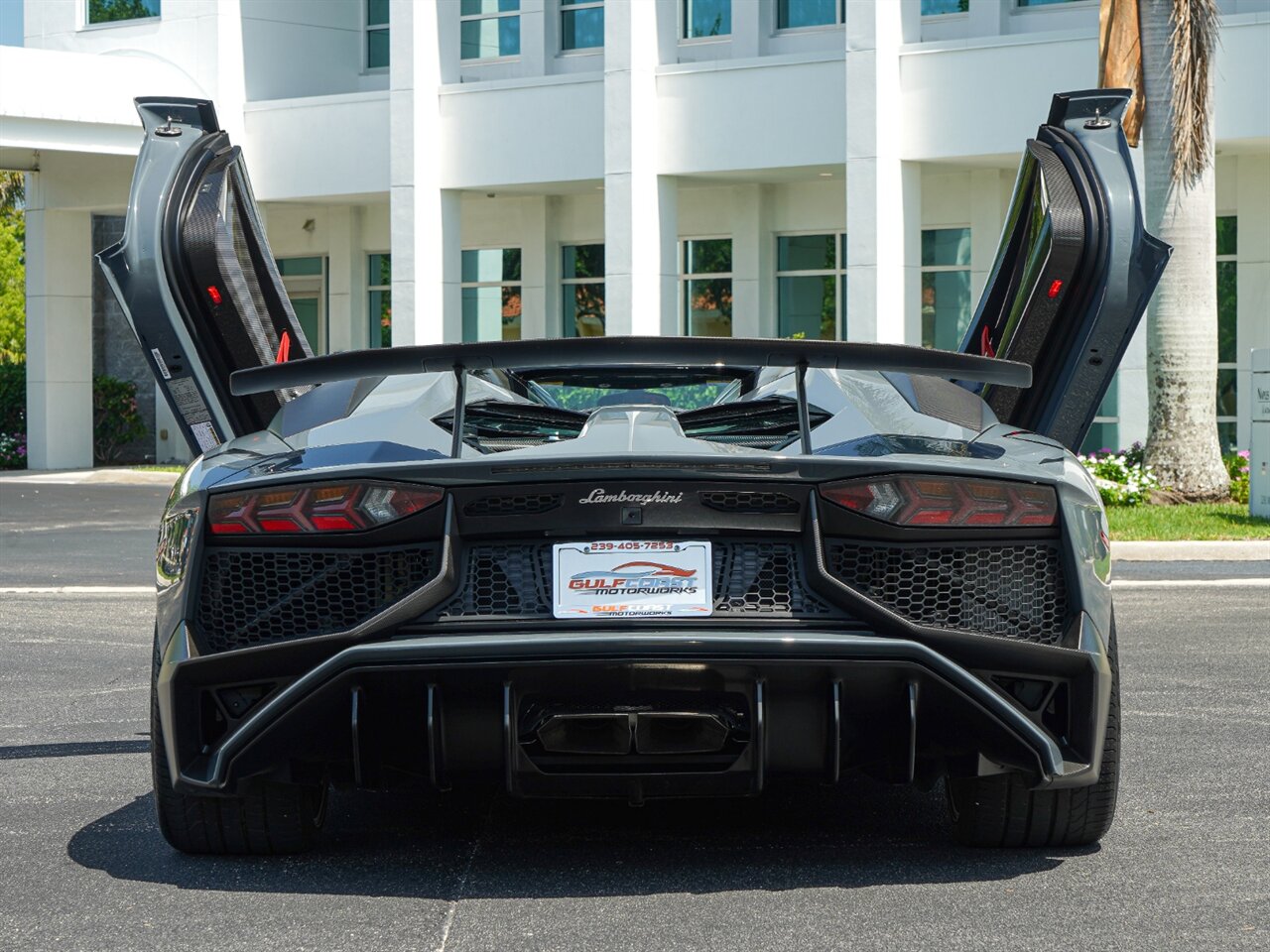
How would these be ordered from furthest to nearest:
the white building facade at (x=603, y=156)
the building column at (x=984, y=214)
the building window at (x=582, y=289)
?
the building window at (x=582, y=289) → the building column at (x=984, y=214) → the white building facade at (x=603, y=156)

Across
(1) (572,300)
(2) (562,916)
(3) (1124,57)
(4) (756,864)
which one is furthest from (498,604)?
(1) (572,300)

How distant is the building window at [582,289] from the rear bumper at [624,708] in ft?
79.1

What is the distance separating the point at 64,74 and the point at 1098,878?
76.5 ft

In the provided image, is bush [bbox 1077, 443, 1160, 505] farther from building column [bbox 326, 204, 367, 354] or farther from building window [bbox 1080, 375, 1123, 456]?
building column [bbox 326, 204, 367, 354]

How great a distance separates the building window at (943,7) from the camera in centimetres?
2356

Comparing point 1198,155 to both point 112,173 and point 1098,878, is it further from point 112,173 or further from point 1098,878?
point 112,173

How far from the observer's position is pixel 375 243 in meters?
29.9

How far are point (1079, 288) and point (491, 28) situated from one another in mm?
22715

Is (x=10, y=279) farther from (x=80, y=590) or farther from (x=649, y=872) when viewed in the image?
(x=649, y=872)

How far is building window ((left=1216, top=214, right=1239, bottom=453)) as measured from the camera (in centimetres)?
2300

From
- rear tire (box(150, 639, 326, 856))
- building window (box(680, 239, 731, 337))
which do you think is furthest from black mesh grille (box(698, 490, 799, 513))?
building window (box(680, 239, 731, 337))

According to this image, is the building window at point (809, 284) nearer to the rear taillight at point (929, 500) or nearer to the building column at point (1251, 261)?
the building column at point (1251, 261)

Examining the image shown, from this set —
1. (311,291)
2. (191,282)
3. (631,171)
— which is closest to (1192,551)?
(191,282)

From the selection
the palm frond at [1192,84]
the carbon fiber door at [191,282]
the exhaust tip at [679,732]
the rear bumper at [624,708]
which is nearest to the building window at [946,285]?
the palm frond at [1192,84]
